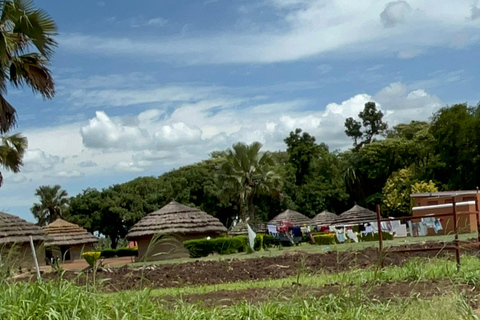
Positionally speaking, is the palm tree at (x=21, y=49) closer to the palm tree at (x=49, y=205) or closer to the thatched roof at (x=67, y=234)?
the thatched roof at (x=67, y=234)

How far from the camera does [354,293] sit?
9.35 metres

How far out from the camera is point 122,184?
209 ft

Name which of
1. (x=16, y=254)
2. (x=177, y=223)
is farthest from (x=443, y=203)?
(x=16, y=254)

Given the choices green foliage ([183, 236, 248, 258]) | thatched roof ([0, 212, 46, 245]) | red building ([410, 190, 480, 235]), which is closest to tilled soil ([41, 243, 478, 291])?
thatched roof ([0, 212, 46, 245])

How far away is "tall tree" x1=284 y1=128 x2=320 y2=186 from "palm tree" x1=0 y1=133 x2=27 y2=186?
44608 millimetres

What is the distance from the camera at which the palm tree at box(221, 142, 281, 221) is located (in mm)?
47719

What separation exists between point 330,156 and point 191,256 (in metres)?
33.0

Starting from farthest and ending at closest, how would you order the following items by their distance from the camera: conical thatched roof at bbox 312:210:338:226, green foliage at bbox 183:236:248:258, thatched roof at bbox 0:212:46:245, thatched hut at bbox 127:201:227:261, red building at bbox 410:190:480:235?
conical thatched roof at bbox 312:210:338:226 < thatched hut at bbox 127:201:227:261 < red building at bbox 410:190:480:235 < green foliage at bbox 183:236:248:258 < thatched roof at bbox 0:212:46:245

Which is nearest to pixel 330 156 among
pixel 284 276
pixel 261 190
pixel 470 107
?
pixel 470 107

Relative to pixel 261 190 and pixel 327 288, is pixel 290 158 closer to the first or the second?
pixel 261 190

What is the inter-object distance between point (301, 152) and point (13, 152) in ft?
151

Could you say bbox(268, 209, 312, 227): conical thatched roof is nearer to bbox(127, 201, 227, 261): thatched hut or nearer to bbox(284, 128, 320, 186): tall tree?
bbox(127, 201, 227, 261): thatched hut

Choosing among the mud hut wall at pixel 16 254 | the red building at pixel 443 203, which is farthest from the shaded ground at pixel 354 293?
the red building at pixel 443 203

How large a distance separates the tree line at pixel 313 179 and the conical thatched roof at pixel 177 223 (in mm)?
8237
